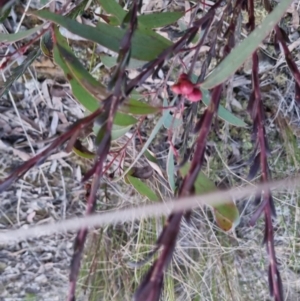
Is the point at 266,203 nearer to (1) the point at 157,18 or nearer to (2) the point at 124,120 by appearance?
(2) the point at 124,120

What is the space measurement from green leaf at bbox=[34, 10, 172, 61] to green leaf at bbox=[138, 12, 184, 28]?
0.11 m

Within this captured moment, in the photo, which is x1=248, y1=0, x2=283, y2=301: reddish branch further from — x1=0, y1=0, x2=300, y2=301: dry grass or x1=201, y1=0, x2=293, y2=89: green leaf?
x1=0, y1=0, x2=300, y2=301: dry grass

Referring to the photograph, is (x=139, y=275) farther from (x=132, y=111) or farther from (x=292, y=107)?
(x=132, y=111)

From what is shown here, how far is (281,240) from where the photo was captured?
39.2 inches

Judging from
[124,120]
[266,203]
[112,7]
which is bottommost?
[266,203]

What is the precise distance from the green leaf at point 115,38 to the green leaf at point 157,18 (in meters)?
0.11

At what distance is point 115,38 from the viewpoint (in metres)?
0.43

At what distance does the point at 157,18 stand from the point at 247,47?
0.28 meters

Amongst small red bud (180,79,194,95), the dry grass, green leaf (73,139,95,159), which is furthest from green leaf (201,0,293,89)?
the dry grass

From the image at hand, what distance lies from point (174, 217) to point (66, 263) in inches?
32.5

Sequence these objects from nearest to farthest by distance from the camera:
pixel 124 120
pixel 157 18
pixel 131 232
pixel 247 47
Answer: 1. pixel 247 47
2. pixel 124 120
3. pixel 157 18
4. pixel 131 232

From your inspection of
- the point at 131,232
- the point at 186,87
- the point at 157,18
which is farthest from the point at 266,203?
the point at 131,232

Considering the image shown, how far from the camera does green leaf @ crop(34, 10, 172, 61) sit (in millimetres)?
393

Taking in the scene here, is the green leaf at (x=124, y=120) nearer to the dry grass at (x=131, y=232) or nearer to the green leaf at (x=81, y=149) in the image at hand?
the green leaf at (x=81, y=149)
